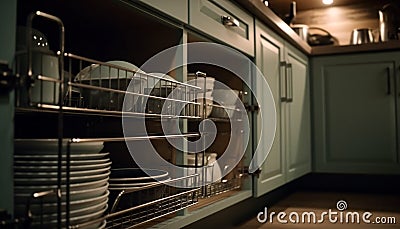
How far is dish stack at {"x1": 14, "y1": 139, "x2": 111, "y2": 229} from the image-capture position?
0.55m

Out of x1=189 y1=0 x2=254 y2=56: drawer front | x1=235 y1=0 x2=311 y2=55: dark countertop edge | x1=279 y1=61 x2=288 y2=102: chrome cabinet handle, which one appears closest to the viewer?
x1=189 y1=0 x2=254 y2=56: drawer front

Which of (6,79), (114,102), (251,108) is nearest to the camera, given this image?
(6,79)

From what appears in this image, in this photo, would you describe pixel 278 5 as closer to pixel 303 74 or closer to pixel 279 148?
pixel 303 74

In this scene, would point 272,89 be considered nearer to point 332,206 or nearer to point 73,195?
point 332,206

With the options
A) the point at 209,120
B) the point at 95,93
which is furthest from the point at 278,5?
the point at 95,93

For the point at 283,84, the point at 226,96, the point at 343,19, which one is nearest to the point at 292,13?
the point at 343,19

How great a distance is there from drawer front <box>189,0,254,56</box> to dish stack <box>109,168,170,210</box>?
36 centimetres

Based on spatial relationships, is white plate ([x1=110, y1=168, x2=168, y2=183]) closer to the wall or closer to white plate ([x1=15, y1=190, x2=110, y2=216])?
white plate ([x1=15, y1=190, x2=110, y2=216])

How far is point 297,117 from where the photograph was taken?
6.51 feet

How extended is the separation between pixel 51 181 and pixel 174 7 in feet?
1.58

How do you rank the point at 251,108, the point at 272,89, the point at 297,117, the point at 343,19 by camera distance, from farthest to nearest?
the point at 343,19, the point at 297,117, the point at 272,89, the point at 251,108

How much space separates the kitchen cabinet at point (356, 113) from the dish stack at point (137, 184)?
1.54 m

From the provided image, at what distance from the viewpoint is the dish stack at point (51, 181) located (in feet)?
1.82

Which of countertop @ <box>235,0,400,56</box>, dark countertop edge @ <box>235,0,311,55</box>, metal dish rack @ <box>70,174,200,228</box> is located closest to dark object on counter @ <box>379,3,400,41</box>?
countertop @ <box>235,0,400,56</box>
